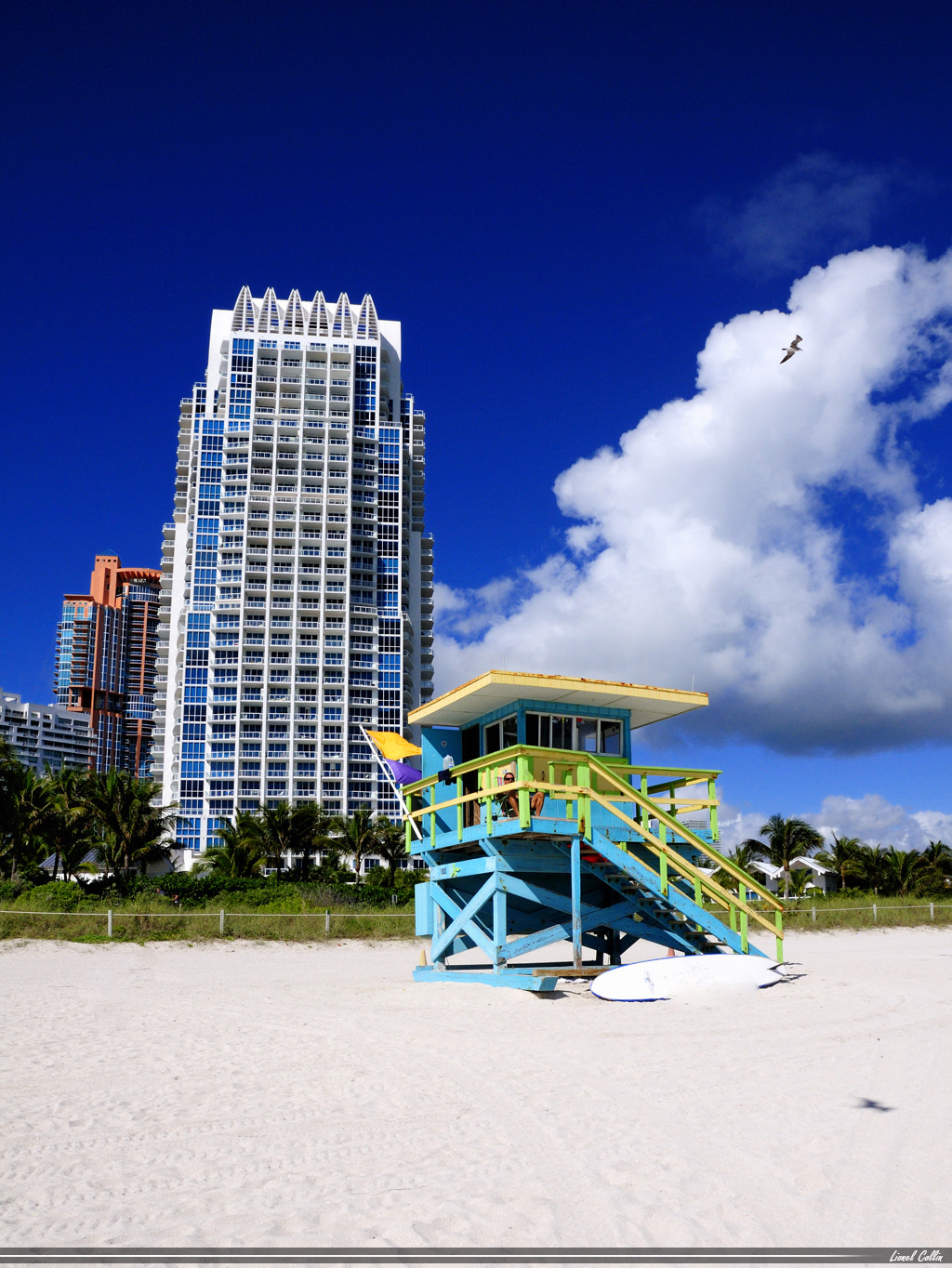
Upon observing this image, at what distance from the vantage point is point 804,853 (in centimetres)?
5753

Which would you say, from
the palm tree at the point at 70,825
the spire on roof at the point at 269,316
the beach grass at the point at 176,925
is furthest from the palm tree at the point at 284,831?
the spire on roof at the point at 269,316

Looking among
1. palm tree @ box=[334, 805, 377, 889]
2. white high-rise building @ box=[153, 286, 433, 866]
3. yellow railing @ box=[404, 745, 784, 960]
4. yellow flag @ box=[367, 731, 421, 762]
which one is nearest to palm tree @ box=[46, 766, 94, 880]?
palm tree @ box=[334, 805, 377, 889]

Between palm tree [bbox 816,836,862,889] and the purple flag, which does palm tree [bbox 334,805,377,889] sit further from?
the purple flag

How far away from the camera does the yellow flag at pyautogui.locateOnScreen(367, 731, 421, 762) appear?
18.7 meters

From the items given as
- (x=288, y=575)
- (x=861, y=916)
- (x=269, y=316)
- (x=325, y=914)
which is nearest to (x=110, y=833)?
(x=325, y=914)

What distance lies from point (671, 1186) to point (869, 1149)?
1.43 metres

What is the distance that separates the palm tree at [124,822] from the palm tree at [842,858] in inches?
1417

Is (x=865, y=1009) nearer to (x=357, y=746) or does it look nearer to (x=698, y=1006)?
(x=698, y=1006)

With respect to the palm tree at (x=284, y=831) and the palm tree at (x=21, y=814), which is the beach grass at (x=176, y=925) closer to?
the palm tree at (x=21, y=814)

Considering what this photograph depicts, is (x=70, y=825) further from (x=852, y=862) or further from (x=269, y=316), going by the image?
(x=269, y=316)

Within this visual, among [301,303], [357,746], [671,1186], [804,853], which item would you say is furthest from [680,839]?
[301,303]

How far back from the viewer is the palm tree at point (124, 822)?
43250 mm

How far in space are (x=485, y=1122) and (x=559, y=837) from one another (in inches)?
301

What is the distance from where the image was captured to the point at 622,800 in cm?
1476
